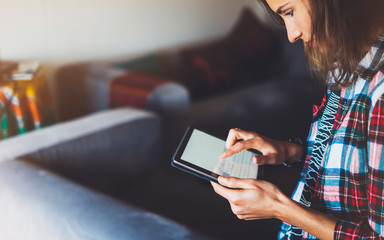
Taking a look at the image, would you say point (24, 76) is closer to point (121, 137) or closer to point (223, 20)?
point (121, 137)

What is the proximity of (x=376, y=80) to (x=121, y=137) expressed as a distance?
0.96 m

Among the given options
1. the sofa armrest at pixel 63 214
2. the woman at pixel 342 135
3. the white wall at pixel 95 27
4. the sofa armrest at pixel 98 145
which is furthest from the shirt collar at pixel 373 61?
the white wall at pixel 95 27

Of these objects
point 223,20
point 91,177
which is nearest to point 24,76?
point 91,177

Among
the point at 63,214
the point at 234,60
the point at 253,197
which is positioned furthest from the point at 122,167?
the point at 234,60

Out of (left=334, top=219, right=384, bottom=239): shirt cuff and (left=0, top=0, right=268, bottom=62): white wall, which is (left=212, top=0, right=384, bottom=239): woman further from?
(left=0, top=0, right=268, bottom=62): white wall

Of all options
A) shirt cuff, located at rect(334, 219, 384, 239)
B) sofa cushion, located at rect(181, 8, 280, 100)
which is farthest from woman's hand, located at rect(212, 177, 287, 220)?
sofa cushion, located at rect(181, 8, 280, 100)

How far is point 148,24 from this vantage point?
7.80 feet

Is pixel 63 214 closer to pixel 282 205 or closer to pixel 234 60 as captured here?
pixel 282 205

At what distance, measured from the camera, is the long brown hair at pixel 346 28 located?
621mm

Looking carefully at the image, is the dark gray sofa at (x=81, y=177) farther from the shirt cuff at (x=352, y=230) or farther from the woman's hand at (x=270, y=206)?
the shirt cuff at (x=352, y=230)

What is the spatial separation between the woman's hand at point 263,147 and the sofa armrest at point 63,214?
0.69ft

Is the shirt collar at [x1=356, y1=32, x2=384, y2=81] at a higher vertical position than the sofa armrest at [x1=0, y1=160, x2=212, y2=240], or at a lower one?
higher

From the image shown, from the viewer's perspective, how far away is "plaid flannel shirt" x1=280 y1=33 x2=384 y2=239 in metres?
0.57

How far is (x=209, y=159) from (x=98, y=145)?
2.13 feet
